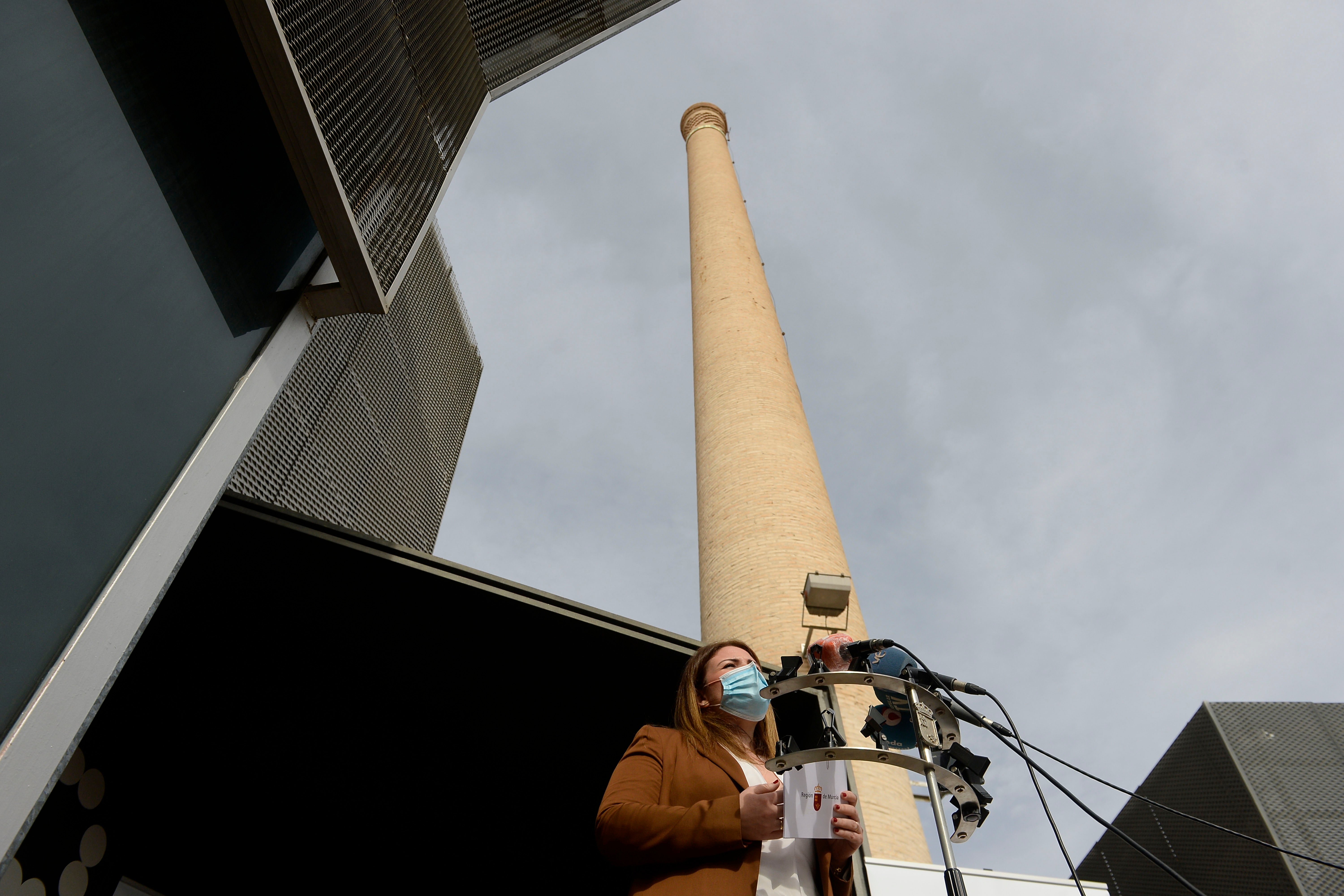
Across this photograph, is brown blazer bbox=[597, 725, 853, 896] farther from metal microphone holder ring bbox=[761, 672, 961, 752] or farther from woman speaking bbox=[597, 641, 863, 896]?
metal microphone holder ring bbox=[761, 672, 961, 752]

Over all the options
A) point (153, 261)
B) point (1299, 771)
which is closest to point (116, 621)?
point (153, 261)

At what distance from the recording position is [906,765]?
2.06 meters

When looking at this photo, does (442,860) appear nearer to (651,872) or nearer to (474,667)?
(474,667)

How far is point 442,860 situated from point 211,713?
1.73 metres

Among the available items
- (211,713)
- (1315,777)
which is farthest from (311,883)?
(1315,777)

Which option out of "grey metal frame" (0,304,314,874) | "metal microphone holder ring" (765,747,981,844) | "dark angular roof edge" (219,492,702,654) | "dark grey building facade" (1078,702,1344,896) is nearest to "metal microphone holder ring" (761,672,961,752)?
"metal microphone holder ring" (765,747,981,844)

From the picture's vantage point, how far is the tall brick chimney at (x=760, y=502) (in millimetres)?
6945

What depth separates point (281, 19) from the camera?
3090 mm

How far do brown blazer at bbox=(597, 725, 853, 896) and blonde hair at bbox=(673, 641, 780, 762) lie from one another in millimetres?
173

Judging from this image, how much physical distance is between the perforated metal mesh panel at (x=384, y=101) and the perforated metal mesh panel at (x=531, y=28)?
0.78 m

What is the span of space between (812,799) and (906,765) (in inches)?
11.4

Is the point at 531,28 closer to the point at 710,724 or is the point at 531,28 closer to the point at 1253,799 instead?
the point at 710,724

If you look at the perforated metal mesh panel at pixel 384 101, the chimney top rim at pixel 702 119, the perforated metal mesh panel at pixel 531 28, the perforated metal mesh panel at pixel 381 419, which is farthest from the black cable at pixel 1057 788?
the chimney top rim at pixel 702 119

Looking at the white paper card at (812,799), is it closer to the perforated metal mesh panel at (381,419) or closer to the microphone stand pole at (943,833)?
the microphone stand pole at (943,833)
